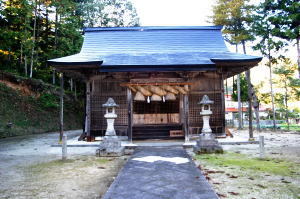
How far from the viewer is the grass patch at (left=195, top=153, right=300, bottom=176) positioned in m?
5.16

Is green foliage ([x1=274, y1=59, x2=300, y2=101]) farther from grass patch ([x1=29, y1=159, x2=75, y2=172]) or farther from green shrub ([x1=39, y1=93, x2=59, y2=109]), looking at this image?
green shrub ([x1=39, y1=93, x2=59, y2=109])

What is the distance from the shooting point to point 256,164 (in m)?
5.84

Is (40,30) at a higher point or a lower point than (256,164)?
higher

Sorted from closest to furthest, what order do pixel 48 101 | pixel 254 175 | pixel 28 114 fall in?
pixel 254 175 → pixel 28 114 → pixel 48 101

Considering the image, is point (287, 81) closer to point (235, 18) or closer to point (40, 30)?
point (235, 18)

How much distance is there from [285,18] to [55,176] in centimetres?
1540

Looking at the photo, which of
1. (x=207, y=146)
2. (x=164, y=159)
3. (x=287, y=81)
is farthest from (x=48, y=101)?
(x=287, y=81)

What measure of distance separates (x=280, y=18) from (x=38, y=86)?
19771mm

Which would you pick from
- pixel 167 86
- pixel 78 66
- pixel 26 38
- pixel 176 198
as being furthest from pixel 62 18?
pixel 176 198

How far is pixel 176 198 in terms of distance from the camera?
133 inches

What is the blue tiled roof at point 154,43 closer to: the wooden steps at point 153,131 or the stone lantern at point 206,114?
the stone lantern at point 206,114

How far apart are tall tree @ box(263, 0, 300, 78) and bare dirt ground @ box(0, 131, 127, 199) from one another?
1325 cm

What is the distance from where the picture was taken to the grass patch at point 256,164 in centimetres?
516

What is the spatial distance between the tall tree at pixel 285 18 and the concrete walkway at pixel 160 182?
1223cm
